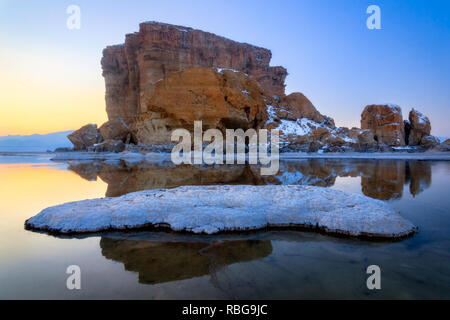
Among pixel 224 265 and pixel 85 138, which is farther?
pixel 85 138

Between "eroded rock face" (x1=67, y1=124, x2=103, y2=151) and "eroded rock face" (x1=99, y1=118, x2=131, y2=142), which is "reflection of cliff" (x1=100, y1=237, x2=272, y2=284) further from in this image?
"eroded rock face" (x1=67, y1=124, x2=103, y2=151)

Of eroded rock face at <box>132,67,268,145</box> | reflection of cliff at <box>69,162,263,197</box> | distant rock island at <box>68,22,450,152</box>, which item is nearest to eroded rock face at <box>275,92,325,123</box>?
distant rock island at <box>68,22,450,152</box>

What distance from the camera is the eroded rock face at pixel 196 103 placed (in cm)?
2969

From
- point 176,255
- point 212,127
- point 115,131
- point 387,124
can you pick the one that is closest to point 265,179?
point 176,255

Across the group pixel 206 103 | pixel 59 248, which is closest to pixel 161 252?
pixel 59 248

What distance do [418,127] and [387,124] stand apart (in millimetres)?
7238

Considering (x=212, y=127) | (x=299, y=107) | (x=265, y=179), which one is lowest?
(x=265, y=179)

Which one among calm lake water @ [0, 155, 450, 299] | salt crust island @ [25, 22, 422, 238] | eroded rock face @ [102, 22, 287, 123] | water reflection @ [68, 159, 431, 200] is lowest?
calm lake water @ [0, 155, 450, 299]

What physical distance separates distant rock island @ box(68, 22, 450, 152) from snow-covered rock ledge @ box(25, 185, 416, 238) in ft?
82.7

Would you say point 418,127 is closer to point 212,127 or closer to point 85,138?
point 212,127

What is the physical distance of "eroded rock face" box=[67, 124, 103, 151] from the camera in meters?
50.6

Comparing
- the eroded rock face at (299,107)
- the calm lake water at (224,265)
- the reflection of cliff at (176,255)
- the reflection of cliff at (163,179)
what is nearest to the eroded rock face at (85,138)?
the eroded rock face at (299,107)

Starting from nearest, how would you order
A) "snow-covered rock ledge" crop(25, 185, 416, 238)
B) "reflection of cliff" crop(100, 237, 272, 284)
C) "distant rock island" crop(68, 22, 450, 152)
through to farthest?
1. "reflection of cliff" crop(100, 237, 272, 284)
2. "snow-covered rock ledge" crop(25, 185, 416, 238)
3. "distant rock island" crop(68, 22, 450, 152)

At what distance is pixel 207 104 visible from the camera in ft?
97.9
